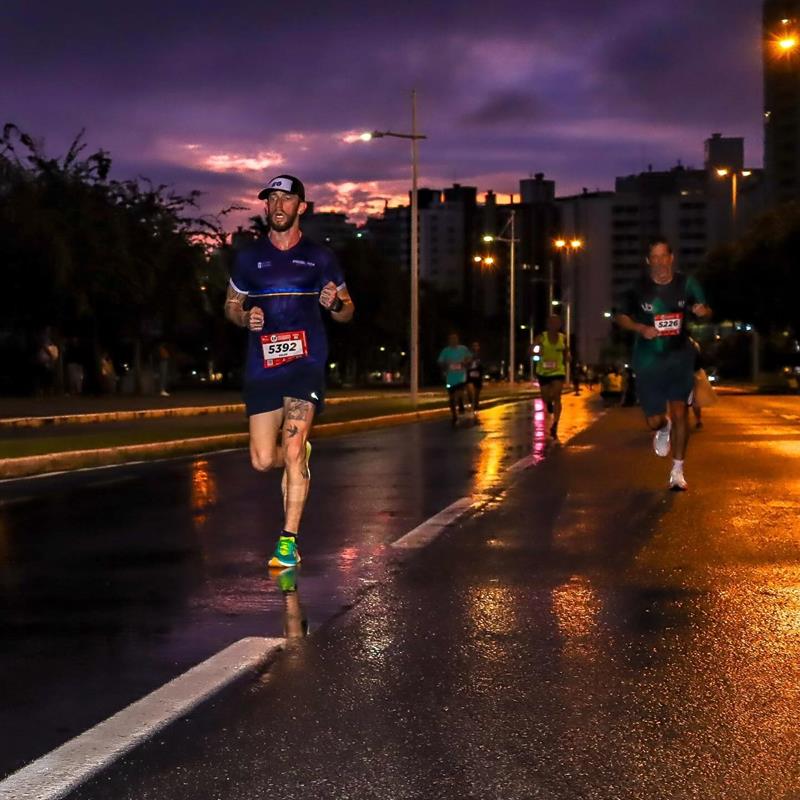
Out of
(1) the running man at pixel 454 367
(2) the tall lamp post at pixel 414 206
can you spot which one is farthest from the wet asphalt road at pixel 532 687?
(2) the tall lamp post at pixel 414 206

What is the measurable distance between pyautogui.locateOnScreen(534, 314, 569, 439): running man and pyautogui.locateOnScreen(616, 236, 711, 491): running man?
8398mm

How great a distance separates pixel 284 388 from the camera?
792 centimetres

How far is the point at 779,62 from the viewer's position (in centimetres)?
18350

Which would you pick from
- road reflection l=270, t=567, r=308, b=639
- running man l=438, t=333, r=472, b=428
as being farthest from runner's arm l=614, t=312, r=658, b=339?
running man l=438, t=333, r=472, b=428

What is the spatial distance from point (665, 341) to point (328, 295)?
4670 mm

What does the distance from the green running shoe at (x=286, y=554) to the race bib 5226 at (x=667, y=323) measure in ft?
15.8

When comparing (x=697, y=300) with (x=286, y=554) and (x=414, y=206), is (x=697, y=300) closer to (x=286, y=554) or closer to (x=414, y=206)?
(x=286, y=554)

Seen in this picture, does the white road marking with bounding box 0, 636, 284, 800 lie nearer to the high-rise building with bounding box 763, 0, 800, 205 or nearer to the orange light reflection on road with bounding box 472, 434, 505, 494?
the orange light reflection on road with bounding box 472, 434, 505, 494

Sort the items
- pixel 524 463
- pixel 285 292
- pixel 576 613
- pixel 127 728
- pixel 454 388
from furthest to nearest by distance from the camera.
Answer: pixel 454 388 → pixel 524 463 → pixel 285 292 → pixel 576 613 → pixel 127 728

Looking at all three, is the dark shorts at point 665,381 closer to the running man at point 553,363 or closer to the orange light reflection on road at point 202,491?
the orange light reflection on road at point 202,491

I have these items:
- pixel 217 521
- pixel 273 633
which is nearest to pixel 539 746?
pixel 273 633

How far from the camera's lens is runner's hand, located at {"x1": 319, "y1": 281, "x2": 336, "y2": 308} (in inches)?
305

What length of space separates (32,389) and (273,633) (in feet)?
141

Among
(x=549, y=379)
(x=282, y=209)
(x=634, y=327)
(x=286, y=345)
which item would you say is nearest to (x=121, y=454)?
(x=549, y=379)
